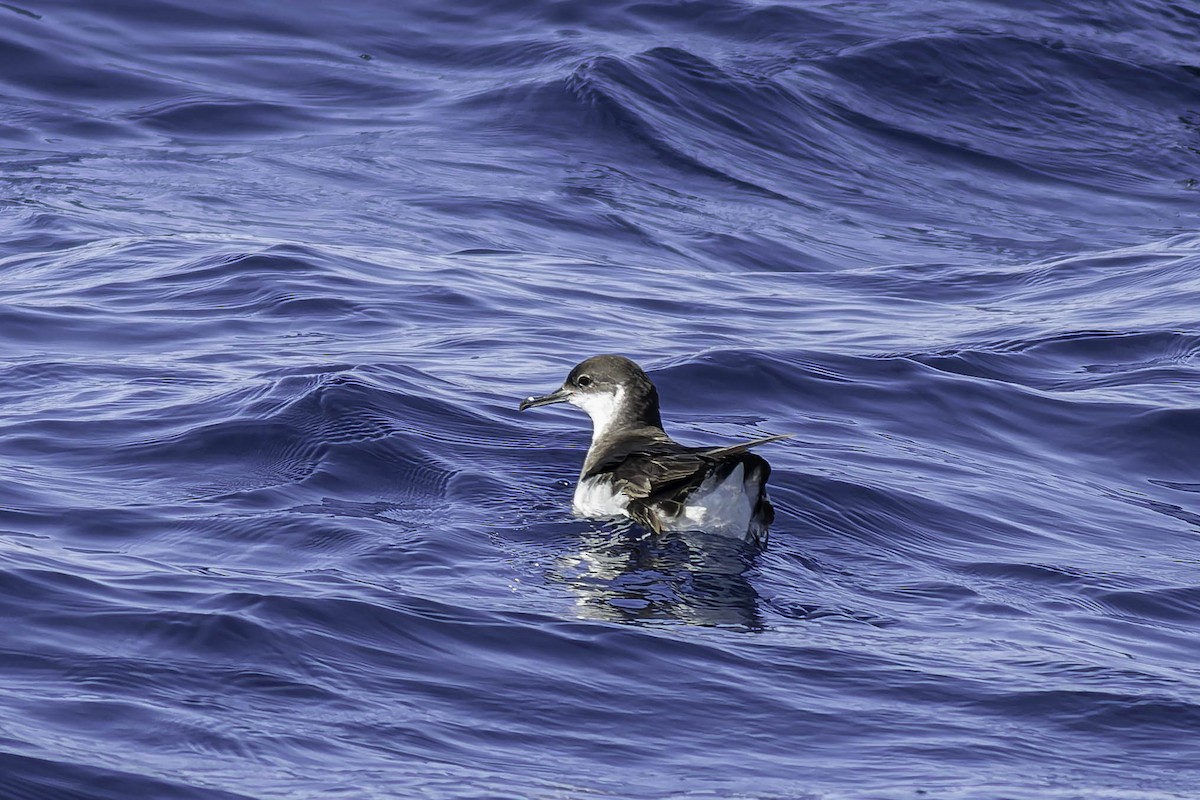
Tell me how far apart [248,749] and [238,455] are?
134 inches

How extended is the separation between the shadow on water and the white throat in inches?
45.5

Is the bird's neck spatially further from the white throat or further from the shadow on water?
the shadow on water

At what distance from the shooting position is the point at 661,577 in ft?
21.7

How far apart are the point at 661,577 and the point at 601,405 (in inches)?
77.2

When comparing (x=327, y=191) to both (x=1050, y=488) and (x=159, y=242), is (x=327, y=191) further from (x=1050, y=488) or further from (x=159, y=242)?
(x=1050, y=488)

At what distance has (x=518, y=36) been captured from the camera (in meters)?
17.8

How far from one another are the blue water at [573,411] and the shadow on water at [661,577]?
31mm

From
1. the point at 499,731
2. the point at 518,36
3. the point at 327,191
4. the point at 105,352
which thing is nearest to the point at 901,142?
the point at 518,36

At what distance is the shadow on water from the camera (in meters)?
6.07

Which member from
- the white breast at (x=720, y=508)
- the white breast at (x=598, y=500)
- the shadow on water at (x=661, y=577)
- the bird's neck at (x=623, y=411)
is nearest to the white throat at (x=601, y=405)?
the bird's neck at (x=623, y=411)

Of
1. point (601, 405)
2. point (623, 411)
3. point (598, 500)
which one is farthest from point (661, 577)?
point (601, 405)

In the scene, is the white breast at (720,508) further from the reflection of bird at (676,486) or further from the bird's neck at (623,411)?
the bird's neck at (623,411)

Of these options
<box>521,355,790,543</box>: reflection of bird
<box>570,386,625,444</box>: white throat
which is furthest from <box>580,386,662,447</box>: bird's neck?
<box>521,355,790,543</box>: reflection of bird

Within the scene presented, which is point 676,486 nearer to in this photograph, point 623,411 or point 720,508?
point 720,508
